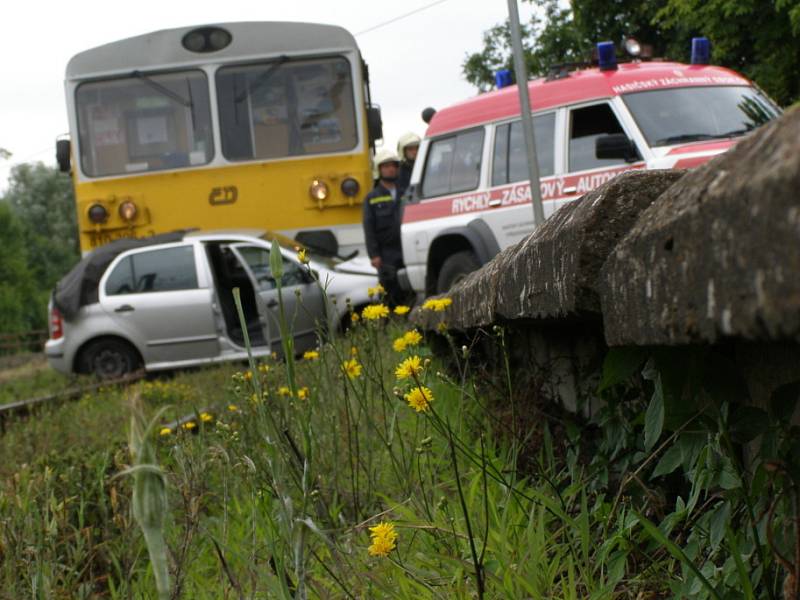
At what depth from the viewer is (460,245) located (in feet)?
34.9

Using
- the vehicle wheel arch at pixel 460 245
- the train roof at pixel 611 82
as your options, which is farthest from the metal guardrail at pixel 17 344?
the train roof at pixel 611 82

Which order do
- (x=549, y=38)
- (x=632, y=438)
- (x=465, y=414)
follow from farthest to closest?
(x=549, y=38) → (x=465, y=414) → (x=632, y=438)

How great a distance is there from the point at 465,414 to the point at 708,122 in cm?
521

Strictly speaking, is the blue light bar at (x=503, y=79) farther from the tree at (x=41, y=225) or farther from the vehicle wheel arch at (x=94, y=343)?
the tree at (x=41, y=225)

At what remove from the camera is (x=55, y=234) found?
3201 inches

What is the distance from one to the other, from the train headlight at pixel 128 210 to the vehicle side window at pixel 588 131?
235 inches

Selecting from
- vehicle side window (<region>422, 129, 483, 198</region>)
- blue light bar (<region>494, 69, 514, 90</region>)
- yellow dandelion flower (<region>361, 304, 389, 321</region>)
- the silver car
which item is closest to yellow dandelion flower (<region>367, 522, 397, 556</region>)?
yellow dandelion flower (<region>361, 304, 389, 321</region>)

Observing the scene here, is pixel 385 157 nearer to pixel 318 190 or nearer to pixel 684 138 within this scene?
pixel 318 190

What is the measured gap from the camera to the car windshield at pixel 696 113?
869 centimetres

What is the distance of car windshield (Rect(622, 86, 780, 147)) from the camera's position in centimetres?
869

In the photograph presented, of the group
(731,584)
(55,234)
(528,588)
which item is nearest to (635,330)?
(731,584)

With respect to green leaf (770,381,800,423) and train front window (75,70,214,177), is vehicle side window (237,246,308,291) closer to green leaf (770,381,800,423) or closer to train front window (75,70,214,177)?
train front window (75,70,214,177)

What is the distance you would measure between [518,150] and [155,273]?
4.85 meters

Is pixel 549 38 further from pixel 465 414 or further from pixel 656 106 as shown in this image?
pixel 465 414
